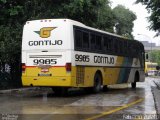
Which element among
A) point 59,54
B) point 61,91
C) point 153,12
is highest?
point 153,12

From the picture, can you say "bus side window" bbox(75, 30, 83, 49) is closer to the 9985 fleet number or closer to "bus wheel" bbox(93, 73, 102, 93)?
the 9985 fleet number

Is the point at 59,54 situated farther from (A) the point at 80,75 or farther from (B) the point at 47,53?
(A) the point at 80,75

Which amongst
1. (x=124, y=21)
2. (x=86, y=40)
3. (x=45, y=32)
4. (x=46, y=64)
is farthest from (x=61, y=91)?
(x=124, y=21)

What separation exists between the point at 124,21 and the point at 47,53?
54712mm

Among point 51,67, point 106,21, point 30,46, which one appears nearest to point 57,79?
point 51,67

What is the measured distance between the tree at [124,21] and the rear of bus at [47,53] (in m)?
48.8

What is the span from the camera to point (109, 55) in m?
24.7

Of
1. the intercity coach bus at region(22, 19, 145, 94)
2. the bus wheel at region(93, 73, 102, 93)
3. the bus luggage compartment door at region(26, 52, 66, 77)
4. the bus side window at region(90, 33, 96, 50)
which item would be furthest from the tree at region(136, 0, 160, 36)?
the bus luggage compartment door at region(26, 52, 66, 77)

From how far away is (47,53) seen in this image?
20.3m

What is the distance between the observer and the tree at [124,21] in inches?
2859

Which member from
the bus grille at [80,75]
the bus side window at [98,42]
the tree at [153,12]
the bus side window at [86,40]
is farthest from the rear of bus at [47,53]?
the tree at [153,12]

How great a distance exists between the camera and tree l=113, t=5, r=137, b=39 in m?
72.6

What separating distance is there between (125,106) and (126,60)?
12252 millimetres

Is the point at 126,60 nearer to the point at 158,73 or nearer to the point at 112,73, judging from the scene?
the point at 112,73
